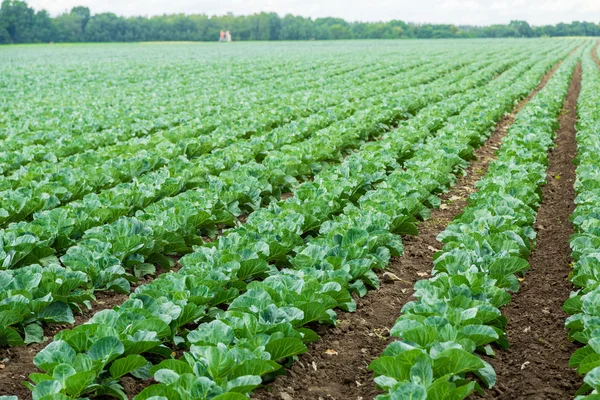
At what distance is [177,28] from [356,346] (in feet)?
320

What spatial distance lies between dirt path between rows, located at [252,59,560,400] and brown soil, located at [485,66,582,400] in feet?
2.89

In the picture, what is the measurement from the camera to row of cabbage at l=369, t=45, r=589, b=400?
3.55 meters

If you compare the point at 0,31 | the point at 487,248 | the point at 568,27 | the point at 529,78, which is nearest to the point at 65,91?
the point at 529,78

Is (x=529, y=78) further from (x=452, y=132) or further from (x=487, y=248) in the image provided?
(x=487, y=248)

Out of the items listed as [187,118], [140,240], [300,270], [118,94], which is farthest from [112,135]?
[118,94]

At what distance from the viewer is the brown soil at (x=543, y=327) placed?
13.5 feet

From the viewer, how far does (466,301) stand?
4387 millimetres

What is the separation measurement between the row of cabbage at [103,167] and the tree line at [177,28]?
81.3 m

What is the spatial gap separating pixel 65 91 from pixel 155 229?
58.5 feet

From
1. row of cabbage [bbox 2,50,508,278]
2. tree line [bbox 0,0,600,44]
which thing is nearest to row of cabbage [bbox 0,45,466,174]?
row of cabbage [bbox 2,50,508,278]

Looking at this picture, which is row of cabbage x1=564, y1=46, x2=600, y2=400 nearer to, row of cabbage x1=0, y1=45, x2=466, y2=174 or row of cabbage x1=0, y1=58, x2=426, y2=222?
row of cabbage x1=0, y1=58, x2=426, y2=222

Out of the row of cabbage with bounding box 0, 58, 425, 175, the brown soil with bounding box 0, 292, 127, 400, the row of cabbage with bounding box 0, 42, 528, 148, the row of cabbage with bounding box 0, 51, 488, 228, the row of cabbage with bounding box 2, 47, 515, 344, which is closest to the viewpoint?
the brown soil with bounding box 0, 292, 127, 400

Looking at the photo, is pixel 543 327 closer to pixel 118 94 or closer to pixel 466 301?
pixel 466 301

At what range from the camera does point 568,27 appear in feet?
415
